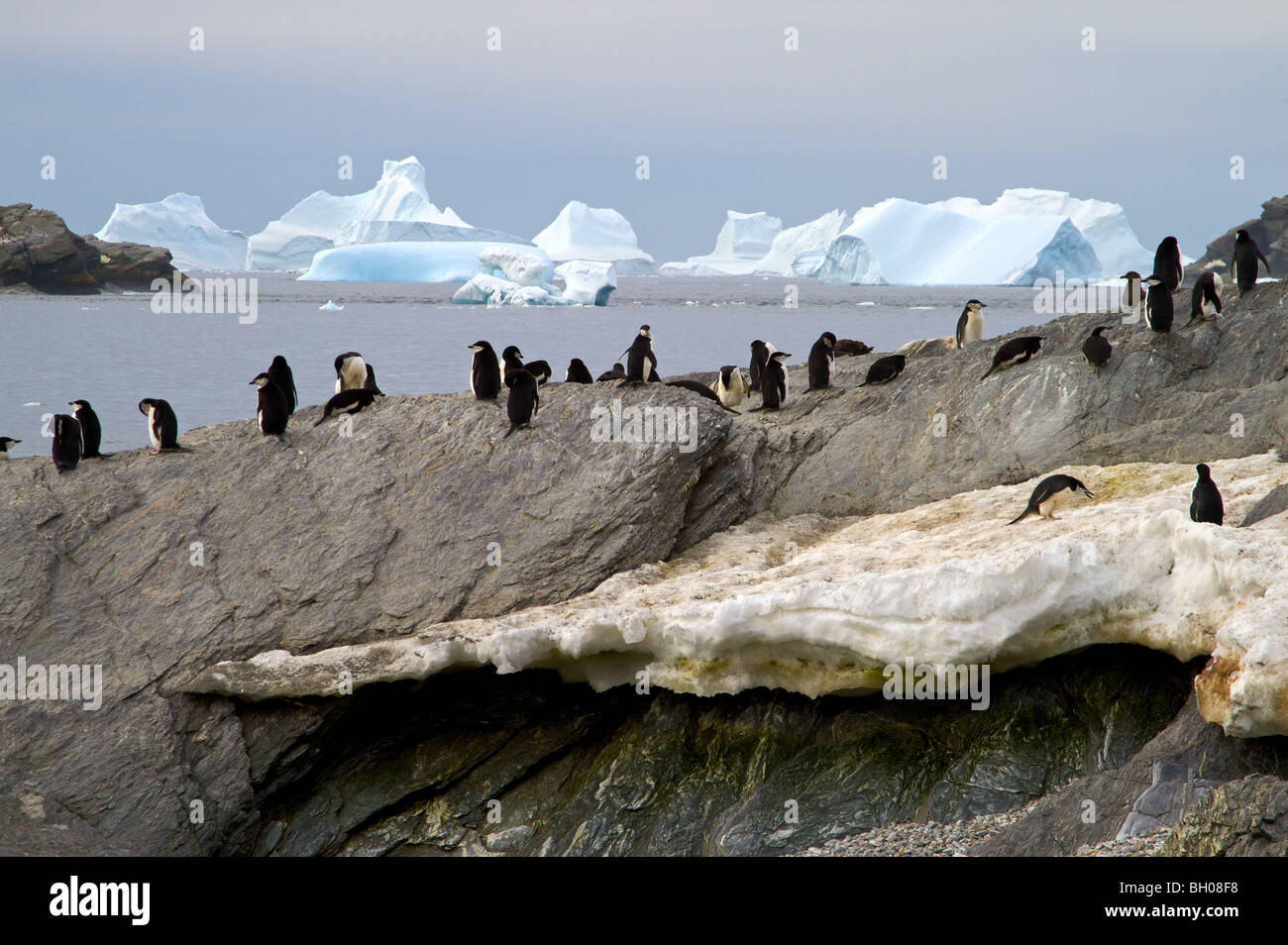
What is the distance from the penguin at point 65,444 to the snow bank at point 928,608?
3232mm

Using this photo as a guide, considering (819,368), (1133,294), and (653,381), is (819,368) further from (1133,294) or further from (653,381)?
(1133,294)

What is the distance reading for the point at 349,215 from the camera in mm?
141125

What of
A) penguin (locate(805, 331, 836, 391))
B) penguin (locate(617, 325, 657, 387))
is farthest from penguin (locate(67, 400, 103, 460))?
penguin (locate(805, 331, 836, 391))

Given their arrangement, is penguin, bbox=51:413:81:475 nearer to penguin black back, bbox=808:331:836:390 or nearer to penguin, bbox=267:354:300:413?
penguin, bbox=267:354:300:413

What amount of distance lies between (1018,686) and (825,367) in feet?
Answer: 24.5

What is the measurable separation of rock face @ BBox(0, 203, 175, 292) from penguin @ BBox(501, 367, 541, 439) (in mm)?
77092

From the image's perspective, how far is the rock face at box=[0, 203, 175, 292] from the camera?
76.6 meters

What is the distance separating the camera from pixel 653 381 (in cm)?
1240

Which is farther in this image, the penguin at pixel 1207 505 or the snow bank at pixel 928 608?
the penguin at pixel 1207 505

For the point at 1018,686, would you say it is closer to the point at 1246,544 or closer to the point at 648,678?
the point at 1246,544

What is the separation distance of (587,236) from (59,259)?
3048 inches

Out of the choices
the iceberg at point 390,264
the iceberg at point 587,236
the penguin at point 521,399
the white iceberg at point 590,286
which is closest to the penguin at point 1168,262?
the penguin at point 521,399

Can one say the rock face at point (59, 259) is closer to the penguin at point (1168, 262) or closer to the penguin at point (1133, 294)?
the penguin at point (1133, 294)

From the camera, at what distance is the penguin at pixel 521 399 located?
10734 millimetres
